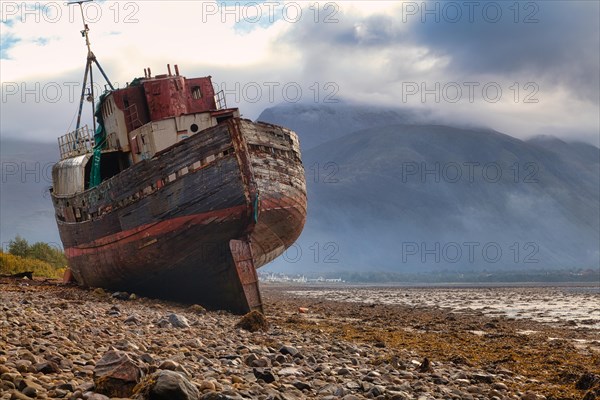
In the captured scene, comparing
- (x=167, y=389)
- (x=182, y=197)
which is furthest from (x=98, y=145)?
(x=167, y=389)

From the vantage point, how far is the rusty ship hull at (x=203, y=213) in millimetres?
19344

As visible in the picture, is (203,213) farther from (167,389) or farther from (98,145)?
(167,389)

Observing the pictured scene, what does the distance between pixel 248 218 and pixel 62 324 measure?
28.8ft

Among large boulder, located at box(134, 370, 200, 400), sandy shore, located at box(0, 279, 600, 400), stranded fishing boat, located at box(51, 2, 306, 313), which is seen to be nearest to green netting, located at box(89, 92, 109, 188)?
stranded fishing boat, located at box(51, 2, 306, 313)

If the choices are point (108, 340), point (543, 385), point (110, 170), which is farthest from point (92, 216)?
point (543, 385)

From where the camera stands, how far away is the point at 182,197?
1955cm

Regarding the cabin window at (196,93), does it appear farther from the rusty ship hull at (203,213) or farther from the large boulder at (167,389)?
the large boulder at (167,389)

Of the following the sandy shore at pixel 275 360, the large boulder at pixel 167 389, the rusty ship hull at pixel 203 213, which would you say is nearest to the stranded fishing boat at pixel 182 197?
the rusty ship hull at pixel 203 213

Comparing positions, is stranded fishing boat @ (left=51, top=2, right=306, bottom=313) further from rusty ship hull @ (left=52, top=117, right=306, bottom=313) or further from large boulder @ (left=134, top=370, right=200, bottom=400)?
large boulder @ (left=134, top=370, right=200, bottom=400)

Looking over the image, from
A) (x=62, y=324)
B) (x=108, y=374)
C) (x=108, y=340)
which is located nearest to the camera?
(x=108, y=374)

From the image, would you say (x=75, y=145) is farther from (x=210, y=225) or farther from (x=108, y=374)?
(x=108, y=374)

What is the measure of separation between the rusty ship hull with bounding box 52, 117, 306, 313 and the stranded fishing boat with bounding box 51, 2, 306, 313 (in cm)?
3

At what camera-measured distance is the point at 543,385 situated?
10273mm

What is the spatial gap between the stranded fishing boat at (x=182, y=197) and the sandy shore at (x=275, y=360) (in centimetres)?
313
